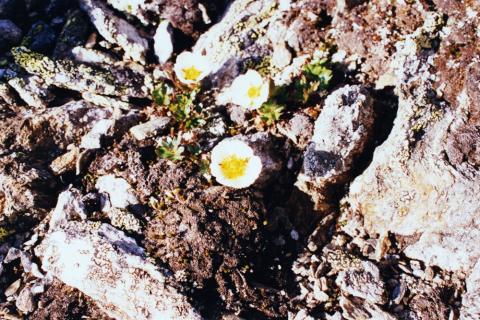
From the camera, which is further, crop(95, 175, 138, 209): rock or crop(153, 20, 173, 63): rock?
crop(153, 20, 173, 63): rock

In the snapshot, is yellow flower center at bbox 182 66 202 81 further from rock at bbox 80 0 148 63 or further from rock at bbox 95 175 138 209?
rock at bbox 95 175 138 209

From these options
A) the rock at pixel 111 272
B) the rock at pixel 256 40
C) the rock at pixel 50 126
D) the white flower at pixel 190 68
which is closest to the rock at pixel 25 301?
the rock at pixel 111 272

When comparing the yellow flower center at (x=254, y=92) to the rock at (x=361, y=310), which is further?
the yellow flower center at (x=254, y=92)

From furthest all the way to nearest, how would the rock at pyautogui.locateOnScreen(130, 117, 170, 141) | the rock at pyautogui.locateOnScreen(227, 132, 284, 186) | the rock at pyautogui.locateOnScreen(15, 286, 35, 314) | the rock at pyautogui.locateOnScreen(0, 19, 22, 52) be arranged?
1. the rock at pyautogui.locateOnScreen(0, 19, 22, 52)
2. the rock at pyautogui.locateOnScreen(130, 117, 170, 141)
3. the rock at pyautogui.locateOnScreen(227, 132, 284, 186)
4. the rock at pyautogui.locateOnScreen(15, 286, 35, 314)

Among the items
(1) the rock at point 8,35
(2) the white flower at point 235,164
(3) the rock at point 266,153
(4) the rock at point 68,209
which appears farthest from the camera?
(1) the rock at point 8,35

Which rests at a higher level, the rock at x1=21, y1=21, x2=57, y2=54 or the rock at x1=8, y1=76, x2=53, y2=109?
the rock at x1=21, y1=21, x2=57, y2=54

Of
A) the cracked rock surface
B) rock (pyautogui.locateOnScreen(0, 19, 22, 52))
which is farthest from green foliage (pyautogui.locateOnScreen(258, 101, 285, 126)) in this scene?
rock (pyautogui.locateOnScreen(0, 19, 22, 52))

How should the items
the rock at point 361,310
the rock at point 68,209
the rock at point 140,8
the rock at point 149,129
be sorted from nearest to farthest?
the rock at point 361,310 < the rock at point 68,209 < the rock at point 149,129 < the rock at point 140,8

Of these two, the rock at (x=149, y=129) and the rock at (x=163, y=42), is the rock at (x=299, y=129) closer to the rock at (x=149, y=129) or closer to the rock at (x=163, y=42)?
the rock at (x=149, y=129)
